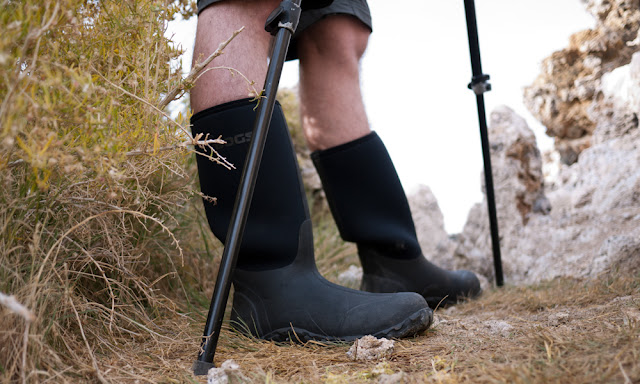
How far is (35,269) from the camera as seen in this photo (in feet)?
2.97

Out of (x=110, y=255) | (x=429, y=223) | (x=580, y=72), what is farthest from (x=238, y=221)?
(x=580, y=72)

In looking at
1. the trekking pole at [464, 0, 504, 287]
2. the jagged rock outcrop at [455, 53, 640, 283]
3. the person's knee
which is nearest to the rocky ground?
the jagged rock outcrop at [455, 53, 640, 283]

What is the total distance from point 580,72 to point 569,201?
7.88 ft

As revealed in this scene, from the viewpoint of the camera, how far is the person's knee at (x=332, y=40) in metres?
1.60

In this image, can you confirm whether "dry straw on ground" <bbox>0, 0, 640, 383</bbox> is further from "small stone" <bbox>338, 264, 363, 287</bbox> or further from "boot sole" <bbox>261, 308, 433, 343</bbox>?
"small stone" <bbox>338, 264, 363, 287</bbox>

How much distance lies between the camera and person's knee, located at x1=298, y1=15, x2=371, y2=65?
1604 mm

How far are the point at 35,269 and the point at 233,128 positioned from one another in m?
0.52

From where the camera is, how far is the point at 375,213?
5.47ft

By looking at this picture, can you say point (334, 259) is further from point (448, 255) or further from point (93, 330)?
point (93, 330)

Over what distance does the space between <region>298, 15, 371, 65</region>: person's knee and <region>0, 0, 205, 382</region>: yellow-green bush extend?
1.62ft

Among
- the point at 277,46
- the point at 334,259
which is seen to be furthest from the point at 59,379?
the point at 334,259

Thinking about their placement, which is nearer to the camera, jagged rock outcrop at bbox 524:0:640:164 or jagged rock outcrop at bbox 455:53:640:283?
jagged rock outcrop at bbox 455:53:640:283

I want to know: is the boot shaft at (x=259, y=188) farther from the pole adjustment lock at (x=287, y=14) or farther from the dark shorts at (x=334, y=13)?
the dark shorts at (x=334, y=13)

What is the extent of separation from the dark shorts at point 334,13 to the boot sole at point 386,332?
94 centimetres
